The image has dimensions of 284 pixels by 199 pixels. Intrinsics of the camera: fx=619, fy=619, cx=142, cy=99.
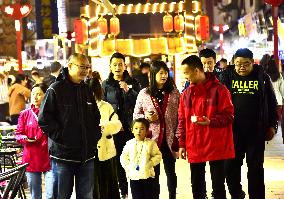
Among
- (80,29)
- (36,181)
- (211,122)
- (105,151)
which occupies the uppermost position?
(80,29)

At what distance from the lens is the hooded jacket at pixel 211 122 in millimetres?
7172

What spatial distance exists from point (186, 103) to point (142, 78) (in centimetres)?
826

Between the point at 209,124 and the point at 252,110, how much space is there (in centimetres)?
114

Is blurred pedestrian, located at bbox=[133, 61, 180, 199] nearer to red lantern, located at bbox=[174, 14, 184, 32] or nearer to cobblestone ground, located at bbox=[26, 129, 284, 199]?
cobblestone ground, located at bbox=[26, 129, 284, 199]

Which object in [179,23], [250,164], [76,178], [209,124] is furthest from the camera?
[179,23]

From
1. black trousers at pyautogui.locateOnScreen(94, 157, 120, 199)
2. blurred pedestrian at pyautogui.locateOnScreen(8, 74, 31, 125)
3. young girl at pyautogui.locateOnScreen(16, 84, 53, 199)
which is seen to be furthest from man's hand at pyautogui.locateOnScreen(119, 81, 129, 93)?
blurred pedestrian at pyautogui.locateOnScreen(8, 74, 31, 125)

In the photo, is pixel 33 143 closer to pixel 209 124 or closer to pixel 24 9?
pixel 209 124

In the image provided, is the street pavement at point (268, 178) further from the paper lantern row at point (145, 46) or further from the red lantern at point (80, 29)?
the paper lantern row at point (145, 46)

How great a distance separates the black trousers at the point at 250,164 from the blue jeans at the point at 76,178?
7.65ft

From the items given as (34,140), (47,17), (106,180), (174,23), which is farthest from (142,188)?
(47,17)

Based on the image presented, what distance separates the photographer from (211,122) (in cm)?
709

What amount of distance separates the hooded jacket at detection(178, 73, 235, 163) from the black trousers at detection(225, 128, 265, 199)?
853 millimetres

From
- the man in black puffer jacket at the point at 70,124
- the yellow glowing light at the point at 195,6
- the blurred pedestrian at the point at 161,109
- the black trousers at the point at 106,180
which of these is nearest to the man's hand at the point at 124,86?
the blurred pedestrian at the point at 161,109

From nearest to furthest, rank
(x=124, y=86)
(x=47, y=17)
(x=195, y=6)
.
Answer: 1. (x=124, y=86)
2. (x=195, y=6)
3. (x=47, y=17)
